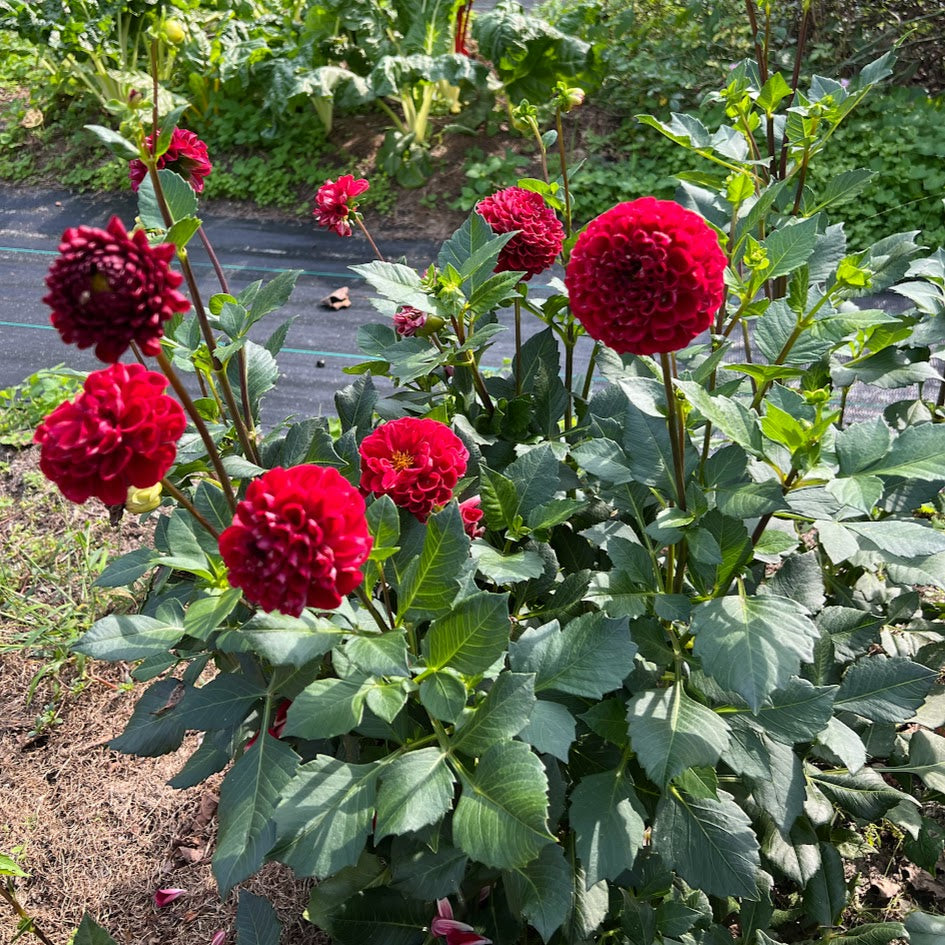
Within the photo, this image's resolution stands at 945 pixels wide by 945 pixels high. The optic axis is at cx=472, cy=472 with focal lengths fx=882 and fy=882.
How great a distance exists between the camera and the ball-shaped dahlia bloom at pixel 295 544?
82 centimetres

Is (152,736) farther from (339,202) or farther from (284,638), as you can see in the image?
(339,202)

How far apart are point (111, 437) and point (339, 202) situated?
111cm

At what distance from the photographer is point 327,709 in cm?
97

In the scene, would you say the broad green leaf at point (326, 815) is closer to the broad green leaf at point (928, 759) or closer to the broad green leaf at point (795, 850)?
the broad green leaf at point (795, 850)

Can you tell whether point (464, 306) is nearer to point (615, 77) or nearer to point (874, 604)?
point (874, 604)

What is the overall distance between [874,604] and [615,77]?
4.50 m

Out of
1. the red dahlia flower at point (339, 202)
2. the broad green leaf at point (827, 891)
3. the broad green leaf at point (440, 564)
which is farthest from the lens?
the red dahlia flower at point (339, 202)

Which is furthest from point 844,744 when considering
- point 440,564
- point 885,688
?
point 440,564

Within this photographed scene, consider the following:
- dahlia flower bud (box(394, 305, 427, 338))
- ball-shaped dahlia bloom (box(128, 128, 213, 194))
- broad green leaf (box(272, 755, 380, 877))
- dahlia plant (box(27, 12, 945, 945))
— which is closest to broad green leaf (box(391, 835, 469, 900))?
dahlia plant (box(27, 12, 945, 945))

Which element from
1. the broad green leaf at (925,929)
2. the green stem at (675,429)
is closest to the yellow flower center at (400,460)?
the green stem at (675,429)

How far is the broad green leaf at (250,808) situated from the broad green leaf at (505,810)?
236mm

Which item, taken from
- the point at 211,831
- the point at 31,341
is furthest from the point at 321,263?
the point at 211,831

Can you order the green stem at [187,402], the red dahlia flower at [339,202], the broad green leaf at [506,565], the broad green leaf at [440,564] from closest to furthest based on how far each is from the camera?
the green stem at [187,402], the broad green leaf at [440,564], the broad green leaf at [506,565], the red dahlia flower at [339,202]

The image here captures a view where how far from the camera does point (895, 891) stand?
5.59 feet
